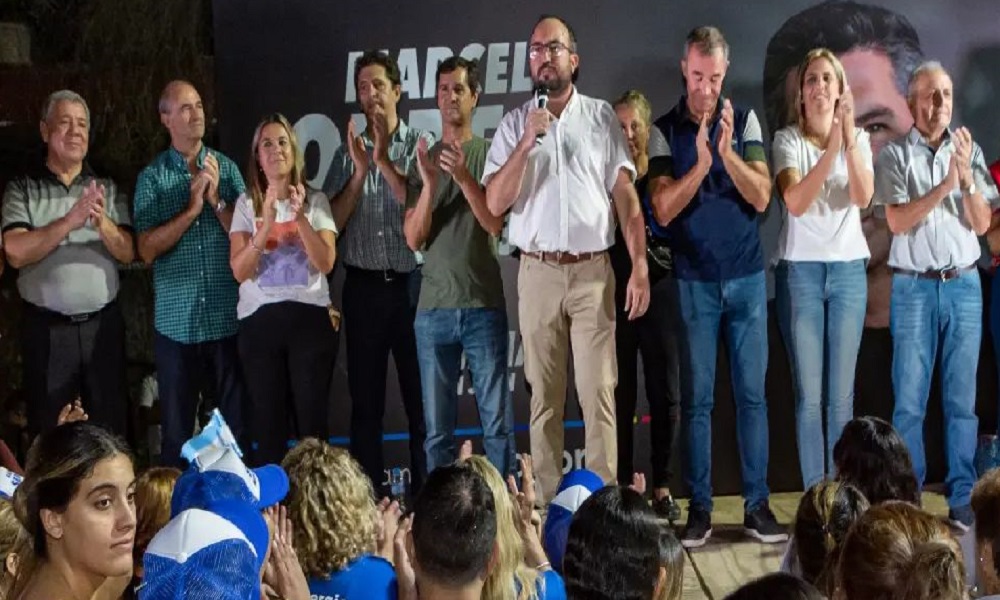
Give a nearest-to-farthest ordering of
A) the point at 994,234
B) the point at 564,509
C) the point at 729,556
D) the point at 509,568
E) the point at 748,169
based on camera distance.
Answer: the point at 509,568, the point at 564,509, the point at 729,556, the point at 748,169, the point at 994,234

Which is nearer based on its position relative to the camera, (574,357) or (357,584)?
(357,584)

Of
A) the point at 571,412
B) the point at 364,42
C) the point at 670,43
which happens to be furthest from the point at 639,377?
the point at 364,42

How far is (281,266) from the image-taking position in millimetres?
5184

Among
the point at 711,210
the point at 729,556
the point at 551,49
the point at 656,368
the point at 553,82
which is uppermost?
the point at 551,49

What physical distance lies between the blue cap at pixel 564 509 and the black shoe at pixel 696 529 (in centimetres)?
165

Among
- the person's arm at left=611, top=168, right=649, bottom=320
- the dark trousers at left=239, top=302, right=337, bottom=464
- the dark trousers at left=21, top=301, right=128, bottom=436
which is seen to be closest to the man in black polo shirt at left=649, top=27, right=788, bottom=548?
the person's arm at left=611, top=168, right=649, bottom=320

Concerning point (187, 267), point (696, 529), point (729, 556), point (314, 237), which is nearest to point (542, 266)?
point (314, 237)

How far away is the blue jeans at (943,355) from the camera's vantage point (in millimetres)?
5223

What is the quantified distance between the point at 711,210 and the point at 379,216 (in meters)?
1.35

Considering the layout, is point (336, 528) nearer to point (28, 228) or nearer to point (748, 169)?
point (748, 169)

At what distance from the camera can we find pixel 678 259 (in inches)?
200

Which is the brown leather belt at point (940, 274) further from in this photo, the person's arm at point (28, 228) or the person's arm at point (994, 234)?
the person's arm at point (28, 228)

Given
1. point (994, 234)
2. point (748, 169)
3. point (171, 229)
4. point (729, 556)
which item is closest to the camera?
point (729, 556)

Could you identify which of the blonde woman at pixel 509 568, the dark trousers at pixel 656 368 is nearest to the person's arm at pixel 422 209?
the dark trousers at pixel 656 368
